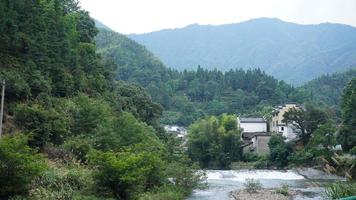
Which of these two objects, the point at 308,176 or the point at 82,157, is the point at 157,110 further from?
the point at 82,157

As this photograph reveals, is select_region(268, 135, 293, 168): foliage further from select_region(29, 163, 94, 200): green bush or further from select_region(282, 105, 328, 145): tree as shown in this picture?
select_region(29, 163, 94, 200): green bush

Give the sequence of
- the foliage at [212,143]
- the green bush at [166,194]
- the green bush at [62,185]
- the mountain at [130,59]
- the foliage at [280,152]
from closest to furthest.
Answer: the green bush at [62,185] < the green bush at [166,194] < the foliage at [280,152] < the foliage at [212,143] < the mountain at [130,59]

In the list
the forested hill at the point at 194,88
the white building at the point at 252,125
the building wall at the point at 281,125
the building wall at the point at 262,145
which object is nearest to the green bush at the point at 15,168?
the building wall at the point at 262,145

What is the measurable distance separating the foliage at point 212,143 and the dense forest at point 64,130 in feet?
48.0

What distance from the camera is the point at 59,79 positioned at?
3609cm

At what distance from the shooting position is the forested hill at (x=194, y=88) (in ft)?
327

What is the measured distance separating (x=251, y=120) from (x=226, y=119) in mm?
11583

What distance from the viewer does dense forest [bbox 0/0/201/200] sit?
18.1m

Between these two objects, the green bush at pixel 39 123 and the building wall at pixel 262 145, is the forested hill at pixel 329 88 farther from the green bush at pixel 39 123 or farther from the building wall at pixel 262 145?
the green bush at pixel 39 123

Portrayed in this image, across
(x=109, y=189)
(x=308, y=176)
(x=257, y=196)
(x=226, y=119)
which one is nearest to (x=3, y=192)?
(x=109, y=189)

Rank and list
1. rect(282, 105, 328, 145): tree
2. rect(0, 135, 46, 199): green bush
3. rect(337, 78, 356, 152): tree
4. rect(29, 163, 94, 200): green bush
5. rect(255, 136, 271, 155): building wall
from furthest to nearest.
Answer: rect(255, 136, 271, 155): building wall → rect(282, 105, 328, 145): tree → rect(337, 78, 356, 152): tree → rect(29, 163, 94, 200): green bush → rect(0, 135, 46, 199): green bush

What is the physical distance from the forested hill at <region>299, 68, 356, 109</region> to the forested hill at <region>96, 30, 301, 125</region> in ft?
26.6

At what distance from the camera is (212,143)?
196ft

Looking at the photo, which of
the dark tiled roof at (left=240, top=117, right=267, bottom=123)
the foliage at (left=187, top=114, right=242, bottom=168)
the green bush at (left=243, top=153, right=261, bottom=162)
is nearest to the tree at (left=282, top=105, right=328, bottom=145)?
the green bush at (left=243, top=153, right=261, bottom=162)
